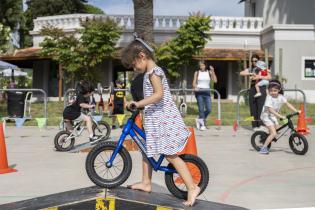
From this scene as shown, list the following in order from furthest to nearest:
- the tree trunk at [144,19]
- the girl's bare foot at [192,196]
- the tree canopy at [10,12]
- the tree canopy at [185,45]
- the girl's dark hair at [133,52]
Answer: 1. the tree canopy at [10,12]
2. the tree canopy at [185,45]
3. the tree trunk at [144,19]
4. the girl's dark hair at [133,52]
5. the girl's bare foot at [192,196]

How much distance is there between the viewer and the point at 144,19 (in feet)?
59.7

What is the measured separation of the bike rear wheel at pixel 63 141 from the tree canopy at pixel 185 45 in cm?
1535

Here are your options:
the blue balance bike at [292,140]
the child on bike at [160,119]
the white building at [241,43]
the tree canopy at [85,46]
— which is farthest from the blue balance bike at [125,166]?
the white building at [241,43]

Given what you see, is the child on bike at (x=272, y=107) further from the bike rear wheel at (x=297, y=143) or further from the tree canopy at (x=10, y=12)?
the tree canopy at (x=10, y=12)

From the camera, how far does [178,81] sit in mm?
28922

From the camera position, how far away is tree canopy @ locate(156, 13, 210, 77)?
994 inches

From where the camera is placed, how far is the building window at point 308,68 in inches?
1089

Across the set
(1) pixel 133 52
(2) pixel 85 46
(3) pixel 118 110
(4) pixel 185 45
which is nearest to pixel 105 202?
(1) pixel 133 52

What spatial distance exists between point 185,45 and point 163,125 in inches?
800

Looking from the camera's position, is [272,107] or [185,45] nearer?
[272,107]

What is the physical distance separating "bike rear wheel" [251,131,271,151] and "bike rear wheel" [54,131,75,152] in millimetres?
3670

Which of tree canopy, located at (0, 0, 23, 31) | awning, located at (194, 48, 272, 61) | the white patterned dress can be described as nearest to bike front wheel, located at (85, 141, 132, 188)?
the white patterned dress

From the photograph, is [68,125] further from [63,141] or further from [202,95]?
[202,95]

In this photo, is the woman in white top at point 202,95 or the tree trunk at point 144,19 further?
the tree trunk at point 144,19
